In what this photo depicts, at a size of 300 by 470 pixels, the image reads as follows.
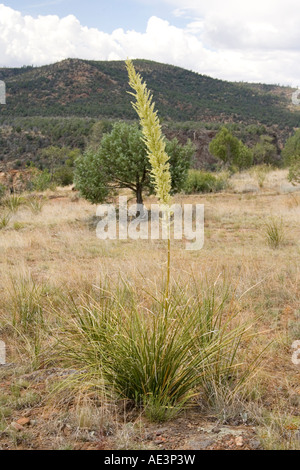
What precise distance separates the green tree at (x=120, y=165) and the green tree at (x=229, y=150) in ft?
61.4

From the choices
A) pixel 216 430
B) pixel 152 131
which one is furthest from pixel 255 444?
pixel 152 131

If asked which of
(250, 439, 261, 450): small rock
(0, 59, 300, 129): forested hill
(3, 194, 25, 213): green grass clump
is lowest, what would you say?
(250, 439, 261, 450): small rock

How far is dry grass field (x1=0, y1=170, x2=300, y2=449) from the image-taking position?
8.02 feet

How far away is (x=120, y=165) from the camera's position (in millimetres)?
12953

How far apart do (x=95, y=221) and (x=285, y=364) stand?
9.98m

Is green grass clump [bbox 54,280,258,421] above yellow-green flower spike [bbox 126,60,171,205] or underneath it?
underneath

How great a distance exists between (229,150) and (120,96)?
32.1m

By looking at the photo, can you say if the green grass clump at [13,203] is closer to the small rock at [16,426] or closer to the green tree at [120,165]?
the green tree at [120,165]

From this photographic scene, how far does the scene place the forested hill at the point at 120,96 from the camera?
2172 inches

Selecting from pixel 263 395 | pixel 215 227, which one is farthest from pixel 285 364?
pixel 215 227

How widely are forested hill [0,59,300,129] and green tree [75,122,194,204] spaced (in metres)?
39.1

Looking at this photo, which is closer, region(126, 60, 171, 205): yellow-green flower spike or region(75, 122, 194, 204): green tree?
region(126, 60, 171, 205): yellow-green flower spike

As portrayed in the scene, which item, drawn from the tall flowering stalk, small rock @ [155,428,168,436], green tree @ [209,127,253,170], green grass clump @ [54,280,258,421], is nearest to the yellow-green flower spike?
the tall flowering stalk

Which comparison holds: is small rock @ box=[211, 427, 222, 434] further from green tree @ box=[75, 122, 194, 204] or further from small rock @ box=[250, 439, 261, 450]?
green tree @ box=[75, 122, 194, 204]
